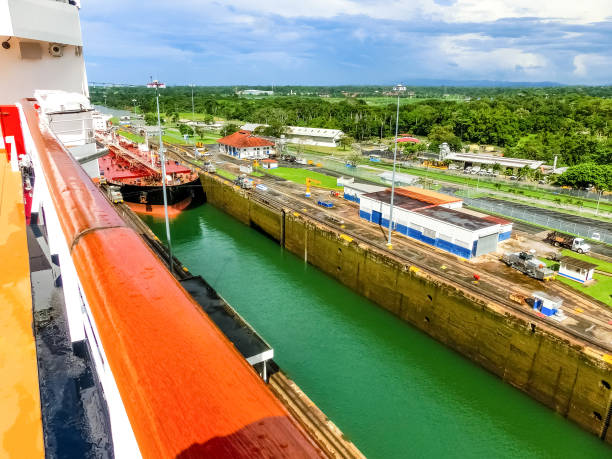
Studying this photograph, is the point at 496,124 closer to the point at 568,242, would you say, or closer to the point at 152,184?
the point at 568,242

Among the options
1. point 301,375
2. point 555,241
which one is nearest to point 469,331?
point 301,375

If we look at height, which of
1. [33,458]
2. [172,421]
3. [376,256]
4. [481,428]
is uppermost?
[172,421]

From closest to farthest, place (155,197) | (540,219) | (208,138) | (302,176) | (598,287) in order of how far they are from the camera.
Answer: (598,287), (540,219), (155,197), (302,176), (208,138)

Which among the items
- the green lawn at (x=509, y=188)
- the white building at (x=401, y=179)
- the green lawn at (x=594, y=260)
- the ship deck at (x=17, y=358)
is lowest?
the green lawn at (x=594, y=260)

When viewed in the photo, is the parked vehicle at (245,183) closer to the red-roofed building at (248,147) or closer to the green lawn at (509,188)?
the red-roofed building at (248,147)

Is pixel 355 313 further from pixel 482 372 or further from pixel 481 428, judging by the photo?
pixel 481 428

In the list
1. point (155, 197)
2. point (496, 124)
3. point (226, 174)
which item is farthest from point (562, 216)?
point (496, 124)

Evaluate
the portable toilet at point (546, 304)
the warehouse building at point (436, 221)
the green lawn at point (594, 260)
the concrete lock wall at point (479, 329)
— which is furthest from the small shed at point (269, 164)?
the portable toilet at point (546, 304)
